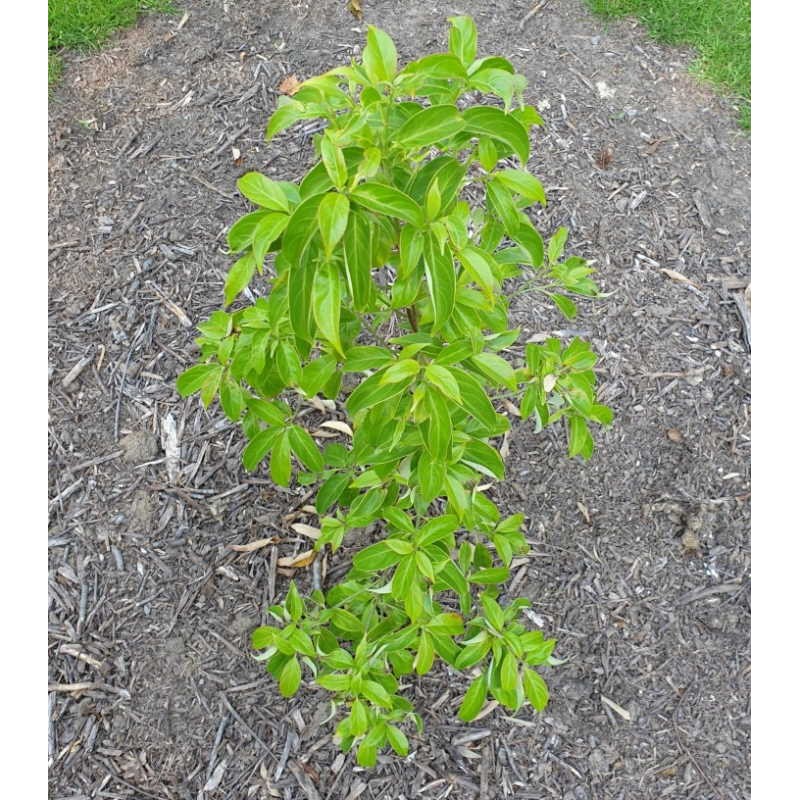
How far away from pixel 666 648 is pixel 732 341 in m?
1.29

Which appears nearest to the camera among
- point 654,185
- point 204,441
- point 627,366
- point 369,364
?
point 369,364

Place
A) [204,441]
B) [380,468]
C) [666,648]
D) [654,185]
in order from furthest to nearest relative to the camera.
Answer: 1. [654,185]
2. [204,441]
3. [666,648]
4. [380,468]

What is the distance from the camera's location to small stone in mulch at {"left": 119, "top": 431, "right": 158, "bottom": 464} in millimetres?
2902

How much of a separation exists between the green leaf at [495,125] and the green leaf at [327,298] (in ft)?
1.30

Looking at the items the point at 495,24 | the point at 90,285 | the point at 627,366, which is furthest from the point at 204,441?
the point at 495,24

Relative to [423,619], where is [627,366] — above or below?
below

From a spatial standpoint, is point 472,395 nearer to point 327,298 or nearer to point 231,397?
point 327,298

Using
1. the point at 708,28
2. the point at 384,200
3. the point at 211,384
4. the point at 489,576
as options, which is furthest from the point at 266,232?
the point at 708,28

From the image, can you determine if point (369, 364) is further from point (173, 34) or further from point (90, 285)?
point (173, 34)

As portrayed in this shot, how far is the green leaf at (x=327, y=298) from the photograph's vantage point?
138 centimetres

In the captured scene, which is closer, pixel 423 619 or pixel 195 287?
pixel 423 619

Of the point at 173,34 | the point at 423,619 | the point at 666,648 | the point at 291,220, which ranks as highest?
the point at 291,220

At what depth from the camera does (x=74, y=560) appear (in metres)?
2.76

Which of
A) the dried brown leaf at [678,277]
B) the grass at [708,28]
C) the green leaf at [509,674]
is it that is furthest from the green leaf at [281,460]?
the grass at [708,28]
